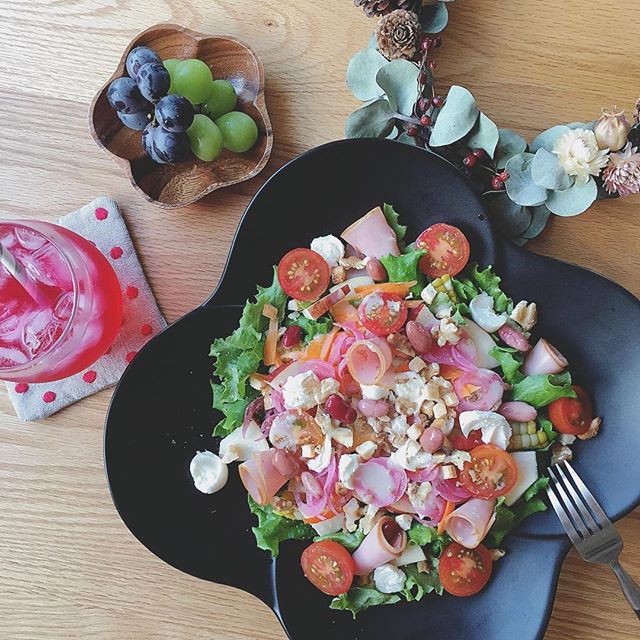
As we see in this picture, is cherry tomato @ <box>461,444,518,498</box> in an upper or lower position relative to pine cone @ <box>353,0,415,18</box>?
lower

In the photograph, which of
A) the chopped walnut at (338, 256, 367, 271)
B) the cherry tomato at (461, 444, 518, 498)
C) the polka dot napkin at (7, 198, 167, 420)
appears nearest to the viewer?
the cherry tomato at (461, 444, 518, 498)

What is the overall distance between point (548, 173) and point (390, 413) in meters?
0.53

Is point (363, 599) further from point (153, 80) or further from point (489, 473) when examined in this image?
point (153, 80)

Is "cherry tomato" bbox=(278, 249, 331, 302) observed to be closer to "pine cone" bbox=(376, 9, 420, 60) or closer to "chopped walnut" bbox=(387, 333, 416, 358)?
"chopped walnut" bbox=(387, 333, 416, 358)

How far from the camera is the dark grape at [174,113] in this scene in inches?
53.3

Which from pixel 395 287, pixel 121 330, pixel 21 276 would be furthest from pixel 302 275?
pixel 21 276

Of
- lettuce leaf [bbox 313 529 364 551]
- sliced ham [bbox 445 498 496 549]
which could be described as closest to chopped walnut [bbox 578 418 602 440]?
sliced ham [bbox 445 498 496 549]

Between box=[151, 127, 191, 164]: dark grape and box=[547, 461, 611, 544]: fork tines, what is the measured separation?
2.97ft

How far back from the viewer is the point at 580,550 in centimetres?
134

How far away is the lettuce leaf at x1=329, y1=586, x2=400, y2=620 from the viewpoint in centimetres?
139

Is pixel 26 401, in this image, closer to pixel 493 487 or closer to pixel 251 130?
pixel 251 130

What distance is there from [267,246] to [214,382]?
0.28m

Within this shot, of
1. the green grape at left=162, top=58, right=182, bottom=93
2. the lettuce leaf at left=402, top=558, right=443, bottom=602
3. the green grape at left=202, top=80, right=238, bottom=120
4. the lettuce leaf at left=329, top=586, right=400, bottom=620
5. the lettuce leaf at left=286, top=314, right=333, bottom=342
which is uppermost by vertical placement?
the green grape at left=162, top=58, right=182, bottom=93

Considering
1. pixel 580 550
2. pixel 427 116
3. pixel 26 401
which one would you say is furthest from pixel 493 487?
pixel 26 401
